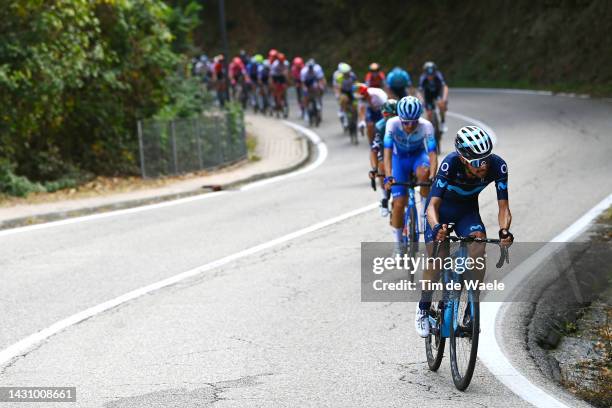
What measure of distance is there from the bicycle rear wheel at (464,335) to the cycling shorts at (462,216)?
1.80 feet

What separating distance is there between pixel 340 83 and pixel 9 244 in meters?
16.6

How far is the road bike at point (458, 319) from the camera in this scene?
24.5ft

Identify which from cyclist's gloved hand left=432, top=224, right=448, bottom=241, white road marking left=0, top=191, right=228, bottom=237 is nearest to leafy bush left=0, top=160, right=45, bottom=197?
white road marking left=0, top=191, right=228, bottom=237

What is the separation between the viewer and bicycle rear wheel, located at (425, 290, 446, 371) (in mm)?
8039

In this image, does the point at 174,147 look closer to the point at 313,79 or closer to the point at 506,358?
the point at 313,79

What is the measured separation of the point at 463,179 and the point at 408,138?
409cm

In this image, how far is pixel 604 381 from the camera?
8234 millimetres

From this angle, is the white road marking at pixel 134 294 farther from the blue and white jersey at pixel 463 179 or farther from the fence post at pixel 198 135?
the fence post at pixel 198 135

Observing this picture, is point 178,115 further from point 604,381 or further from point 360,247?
point 604,381

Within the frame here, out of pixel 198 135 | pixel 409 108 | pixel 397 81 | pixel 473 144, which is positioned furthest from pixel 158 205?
pixel 473 144

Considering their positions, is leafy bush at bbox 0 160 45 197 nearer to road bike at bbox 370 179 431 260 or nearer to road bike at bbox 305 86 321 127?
road bike at bbox 370 179 431 260

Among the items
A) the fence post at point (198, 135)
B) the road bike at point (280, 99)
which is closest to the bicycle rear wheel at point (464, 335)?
the fence post at point (198, 135)

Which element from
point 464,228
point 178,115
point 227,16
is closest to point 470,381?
point 464,228

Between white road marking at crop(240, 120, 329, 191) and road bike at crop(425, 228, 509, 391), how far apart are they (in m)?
13.9
